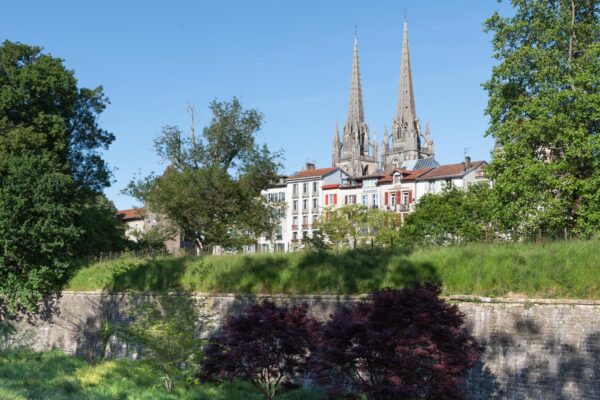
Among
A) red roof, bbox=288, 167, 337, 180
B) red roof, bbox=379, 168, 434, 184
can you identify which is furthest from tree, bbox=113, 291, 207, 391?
red roof, bbox=288, 167, 337, 180

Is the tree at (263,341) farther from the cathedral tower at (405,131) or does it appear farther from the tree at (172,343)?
the cathedral tower at (405,131)

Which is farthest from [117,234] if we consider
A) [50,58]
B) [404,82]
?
[404,82]

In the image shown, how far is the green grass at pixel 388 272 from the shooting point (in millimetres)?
19812

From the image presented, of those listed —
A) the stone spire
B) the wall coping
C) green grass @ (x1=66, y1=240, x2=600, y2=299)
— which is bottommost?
the wall coping

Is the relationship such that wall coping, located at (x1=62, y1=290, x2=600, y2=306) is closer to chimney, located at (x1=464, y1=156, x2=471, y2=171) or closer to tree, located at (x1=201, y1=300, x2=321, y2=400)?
tree, located at (x1=201, y1=300, x2=321, y2=400)

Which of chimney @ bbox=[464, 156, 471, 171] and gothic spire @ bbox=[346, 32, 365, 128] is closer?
chimney @ bbox=[464, 156, 471, 171]

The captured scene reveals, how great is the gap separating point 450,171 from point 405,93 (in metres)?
72.5

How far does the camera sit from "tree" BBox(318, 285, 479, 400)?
15680 millimetres

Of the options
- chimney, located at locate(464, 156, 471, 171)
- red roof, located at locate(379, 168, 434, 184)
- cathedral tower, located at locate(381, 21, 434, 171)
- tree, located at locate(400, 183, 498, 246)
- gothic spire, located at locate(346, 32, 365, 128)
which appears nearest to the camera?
tree, located at locate(400, 183, 498, 246)

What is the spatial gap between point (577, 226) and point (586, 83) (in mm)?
5821

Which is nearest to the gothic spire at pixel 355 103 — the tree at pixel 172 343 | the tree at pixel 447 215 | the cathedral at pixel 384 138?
the cathedral at pixel 384 138

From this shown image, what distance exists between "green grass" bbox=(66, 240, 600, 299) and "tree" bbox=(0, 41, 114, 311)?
3485 mm

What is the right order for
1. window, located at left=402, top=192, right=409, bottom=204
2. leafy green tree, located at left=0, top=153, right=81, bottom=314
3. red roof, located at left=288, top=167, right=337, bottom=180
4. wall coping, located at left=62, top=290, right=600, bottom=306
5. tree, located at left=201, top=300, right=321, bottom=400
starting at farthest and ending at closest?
red roof, located at left=288, top=167, right=337, bottom=180 < window, located at left=402, top=192, right=409, bottom=204 < leafy green tree, located at left=0, top=153, right=81, bottom=314 < wall coping, located at left=62, top=290, right=600, bottom=306 < tree, located at left=201, top=300, right=321, bottom=400

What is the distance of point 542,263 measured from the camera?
20.3 m
